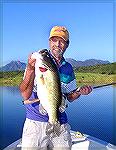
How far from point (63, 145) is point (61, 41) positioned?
0.82 m

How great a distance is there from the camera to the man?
2.80m

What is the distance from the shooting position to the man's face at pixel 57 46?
290cm

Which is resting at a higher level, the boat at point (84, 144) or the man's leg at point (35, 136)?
the man's leg at point (35, 136)

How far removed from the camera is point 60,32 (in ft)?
9.77

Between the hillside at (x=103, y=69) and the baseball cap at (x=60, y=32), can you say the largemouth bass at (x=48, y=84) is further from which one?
the hillside at (x=103, y=69)

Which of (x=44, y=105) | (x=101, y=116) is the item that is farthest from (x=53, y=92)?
(x=101, y=116)

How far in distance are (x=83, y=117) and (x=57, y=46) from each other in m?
13.0

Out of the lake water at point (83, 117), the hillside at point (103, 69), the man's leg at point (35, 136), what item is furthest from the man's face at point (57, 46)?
the hillside at point (103, 69)

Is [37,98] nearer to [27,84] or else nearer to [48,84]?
[27,84]

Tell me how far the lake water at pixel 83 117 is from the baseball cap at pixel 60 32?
269 inches

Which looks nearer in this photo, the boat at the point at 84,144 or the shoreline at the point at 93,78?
the boat at the point at 84,144

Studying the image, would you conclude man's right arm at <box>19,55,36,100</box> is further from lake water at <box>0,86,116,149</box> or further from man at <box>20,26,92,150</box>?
lake water at <box>0,86,116,149</box>

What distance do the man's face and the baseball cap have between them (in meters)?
0.03

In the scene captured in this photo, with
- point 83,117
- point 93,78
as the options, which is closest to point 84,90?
point 93,78
